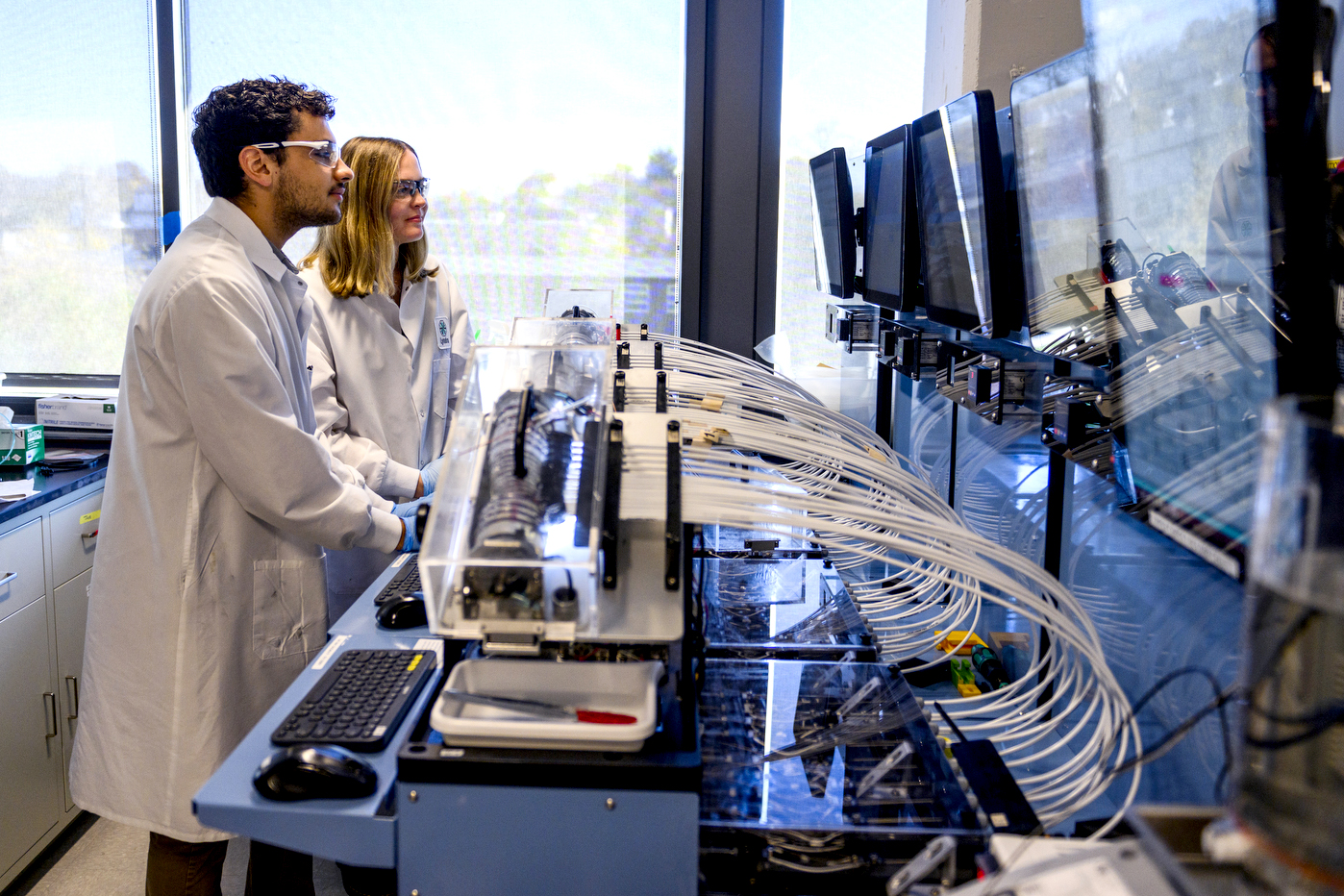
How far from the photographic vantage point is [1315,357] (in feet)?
2.85

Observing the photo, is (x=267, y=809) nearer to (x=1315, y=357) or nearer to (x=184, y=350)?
(x=184, y=350)

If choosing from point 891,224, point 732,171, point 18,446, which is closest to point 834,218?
point 891,224

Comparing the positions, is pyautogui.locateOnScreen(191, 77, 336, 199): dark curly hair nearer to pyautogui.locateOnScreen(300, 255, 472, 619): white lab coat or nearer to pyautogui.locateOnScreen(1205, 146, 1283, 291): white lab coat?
pyautogui.locateOnScreen(300, 255, 472, 619): white lab coat

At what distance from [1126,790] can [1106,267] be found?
740 mm

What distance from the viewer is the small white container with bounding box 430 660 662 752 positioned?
1.00 meters

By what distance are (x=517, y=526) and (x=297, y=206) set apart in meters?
1.22

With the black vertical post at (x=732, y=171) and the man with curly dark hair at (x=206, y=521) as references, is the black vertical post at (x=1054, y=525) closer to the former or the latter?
the man with curly dark hair at (x=206, y=521)

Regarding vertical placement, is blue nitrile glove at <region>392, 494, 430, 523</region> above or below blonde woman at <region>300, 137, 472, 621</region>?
below

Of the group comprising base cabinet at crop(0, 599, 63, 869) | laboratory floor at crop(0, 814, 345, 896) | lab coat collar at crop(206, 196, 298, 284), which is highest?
lab coat collar at crop(206, 196, 298, 284)

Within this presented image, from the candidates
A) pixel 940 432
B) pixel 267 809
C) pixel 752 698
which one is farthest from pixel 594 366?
pixel 940 432

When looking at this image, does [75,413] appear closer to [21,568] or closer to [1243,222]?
[21,568]

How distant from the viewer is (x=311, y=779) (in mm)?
1081

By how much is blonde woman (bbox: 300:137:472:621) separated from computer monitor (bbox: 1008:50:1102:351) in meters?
1.52

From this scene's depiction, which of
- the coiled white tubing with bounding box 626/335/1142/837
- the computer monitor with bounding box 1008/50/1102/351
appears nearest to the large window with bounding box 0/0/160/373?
the coiled white tubing with bounding box 626/335/1142/837
